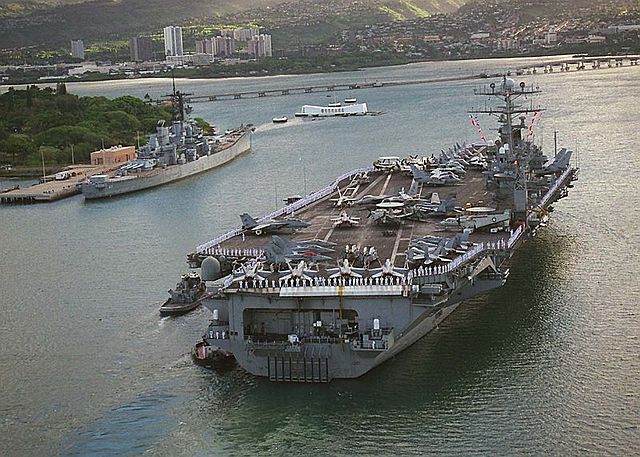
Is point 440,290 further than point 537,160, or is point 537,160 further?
point 537,160

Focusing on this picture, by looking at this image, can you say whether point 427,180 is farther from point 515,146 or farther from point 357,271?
point 357,271

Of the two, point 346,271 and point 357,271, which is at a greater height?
point 346,271

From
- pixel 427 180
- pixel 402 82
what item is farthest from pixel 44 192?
pixel 402 82

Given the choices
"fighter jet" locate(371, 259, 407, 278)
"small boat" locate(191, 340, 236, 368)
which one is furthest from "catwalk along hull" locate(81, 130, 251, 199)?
"fighter jet" locate(371, 259, 407, 278)

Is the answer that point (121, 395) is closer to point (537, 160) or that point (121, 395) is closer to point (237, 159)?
point (537, 160)

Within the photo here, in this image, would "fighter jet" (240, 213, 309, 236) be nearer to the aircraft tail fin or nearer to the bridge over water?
the aircraft tail fin

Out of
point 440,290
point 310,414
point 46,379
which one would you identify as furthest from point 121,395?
point 440,290
